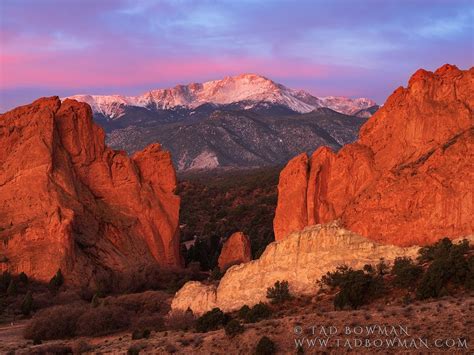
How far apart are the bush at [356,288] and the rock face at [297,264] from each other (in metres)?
1.38

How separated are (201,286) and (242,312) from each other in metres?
5.58

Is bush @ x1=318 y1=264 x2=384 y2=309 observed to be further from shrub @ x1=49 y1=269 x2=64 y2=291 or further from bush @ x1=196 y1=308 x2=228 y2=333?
shrub @ x1=49 y1=269 x2=64 y2=291

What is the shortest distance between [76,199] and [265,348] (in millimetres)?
30169

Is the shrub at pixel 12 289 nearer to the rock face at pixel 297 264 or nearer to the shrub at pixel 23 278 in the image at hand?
the shrub at pixel 23 278

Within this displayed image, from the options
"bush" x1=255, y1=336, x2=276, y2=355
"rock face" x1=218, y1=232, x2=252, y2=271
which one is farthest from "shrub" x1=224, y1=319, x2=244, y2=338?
"rock face" x1=218, y1=232, x2=252, y2=271

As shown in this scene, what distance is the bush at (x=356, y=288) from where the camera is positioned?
1220 inches

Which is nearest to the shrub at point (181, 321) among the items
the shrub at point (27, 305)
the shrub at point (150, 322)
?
the shrub at point (150, 322)

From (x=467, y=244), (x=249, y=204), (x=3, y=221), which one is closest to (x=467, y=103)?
(x=467, y=244)

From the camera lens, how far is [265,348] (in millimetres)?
27391

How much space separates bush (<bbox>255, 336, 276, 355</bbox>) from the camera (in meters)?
27.4

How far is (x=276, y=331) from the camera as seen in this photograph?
93.8ft

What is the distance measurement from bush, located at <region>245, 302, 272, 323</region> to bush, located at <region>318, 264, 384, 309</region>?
3144 mm

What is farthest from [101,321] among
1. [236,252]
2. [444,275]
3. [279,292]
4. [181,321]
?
[236,252]

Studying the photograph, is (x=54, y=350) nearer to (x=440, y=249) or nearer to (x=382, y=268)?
(x=382, y=268)
